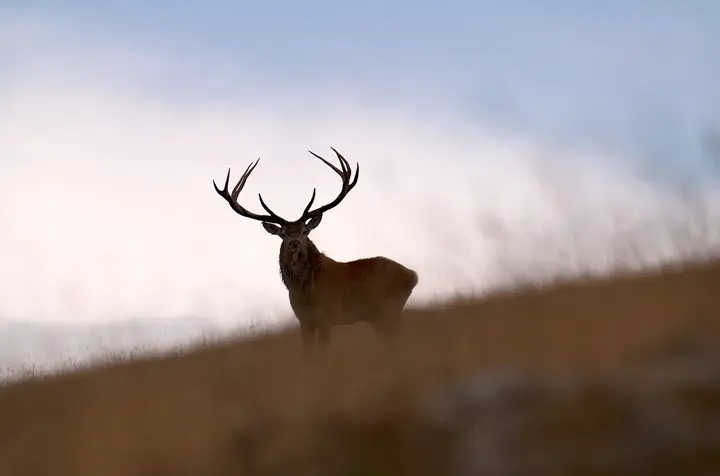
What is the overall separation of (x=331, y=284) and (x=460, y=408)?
535cm

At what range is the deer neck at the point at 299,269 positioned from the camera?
352 inches

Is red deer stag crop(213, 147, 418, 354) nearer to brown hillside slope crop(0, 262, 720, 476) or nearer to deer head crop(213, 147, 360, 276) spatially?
deer head crop(213, 147, 360, 276)

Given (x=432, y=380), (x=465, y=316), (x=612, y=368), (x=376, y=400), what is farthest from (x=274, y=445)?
(x=465, y=316)

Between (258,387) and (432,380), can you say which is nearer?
(432,380)

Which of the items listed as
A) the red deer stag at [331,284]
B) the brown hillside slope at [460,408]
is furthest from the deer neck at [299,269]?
the brown hillside slope at [460,408]

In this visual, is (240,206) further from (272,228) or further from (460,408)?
(460,408)

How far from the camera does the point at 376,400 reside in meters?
4.04

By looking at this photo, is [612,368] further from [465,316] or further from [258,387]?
[465,316]

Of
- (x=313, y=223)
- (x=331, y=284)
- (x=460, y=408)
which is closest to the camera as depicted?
(x=460, y=408)

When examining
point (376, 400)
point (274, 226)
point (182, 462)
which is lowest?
point (182, 462)

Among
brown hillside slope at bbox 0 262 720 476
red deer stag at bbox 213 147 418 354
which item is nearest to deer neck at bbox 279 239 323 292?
red deer stag at bbox 213 147 418 354

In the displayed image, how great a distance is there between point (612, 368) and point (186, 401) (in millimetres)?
2712

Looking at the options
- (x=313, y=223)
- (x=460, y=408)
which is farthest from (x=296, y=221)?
(x=460, y=408)

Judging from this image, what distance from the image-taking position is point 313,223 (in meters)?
9.30
